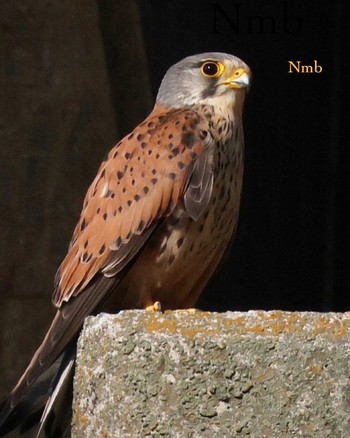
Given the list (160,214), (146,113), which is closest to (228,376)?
(160,214)

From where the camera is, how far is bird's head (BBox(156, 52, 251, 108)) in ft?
16.9

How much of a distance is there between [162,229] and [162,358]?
1.56 meters

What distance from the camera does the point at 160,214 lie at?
4.77 metres

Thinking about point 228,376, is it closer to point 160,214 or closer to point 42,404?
point 42,404

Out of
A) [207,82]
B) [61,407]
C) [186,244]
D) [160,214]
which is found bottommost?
[61,407]

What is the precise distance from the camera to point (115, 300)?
16.2 feet

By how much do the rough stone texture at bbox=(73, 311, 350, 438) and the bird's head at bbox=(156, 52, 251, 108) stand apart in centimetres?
192

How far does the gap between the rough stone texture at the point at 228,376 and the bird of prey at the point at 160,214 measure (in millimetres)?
1188

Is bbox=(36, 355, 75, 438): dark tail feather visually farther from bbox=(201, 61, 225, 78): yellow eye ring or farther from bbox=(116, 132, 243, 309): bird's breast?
bbox=(201, 61, 225, 78): yellow eye ring

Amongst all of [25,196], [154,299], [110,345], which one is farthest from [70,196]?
[110,345]

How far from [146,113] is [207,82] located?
46.7 inches

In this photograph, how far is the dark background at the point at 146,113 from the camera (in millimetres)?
6082

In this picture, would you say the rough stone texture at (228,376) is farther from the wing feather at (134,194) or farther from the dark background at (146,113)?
the dark background at (146,113)

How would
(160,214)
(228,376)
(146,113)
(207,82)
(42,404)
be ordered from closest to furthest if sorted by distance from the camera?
(228,376) → (42,404) → (160,214) → (207,82) → (146,113)
